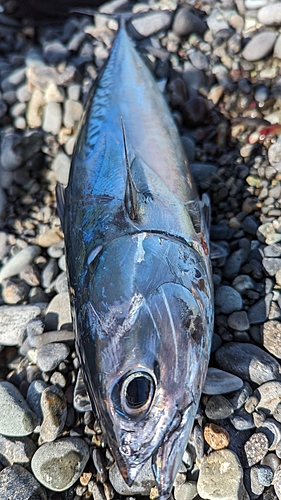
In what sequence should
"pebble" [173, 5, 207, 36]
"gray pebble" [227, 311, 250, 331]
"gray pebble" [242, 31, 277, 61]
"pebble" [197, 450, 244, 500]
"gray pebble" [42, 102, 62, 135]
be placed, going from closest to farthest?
"pebble" [197, 450, 244, 500]
"gray pebble" [227, 311, 250, 331]
"gray pebble" [242, 31, 277, 61]
"gray pebble" [42, 102, 62, 135]
"pebble" [173, 5, 207, 36]

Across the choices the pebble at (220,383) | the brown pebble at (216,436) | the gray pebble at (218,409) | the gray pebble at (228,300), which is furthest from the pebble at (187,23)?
the brown pebble at (216,436)

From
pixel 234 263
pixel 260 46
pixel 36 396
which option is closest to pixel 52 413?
pixel 36 396

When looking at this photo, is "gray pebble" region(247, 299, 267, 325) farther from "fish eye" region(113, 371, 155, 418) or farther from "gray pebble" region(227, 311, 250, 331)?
"fish eye" region(113, 371, 155, 418)

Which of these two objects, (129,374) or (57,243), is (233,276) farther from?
(57,243)

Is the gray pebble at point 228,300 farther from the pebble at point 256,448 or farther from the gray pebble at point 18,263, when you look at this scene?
the gray pebble at point 18,263

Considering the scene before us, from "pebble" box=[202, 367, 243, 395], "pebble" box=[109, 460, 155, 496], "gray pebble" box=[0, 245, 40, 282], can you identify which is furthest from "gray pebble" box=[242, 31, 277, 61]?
"pebble" box=[109, 460, 155, 496]

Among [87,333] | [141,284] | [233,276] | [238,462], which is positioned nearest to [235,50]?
[233,276]

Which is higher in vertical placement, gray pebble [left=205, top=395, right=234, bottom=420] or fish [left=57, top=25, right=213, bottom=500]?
fish [left=57, top=25, right=213, bottom=500]
